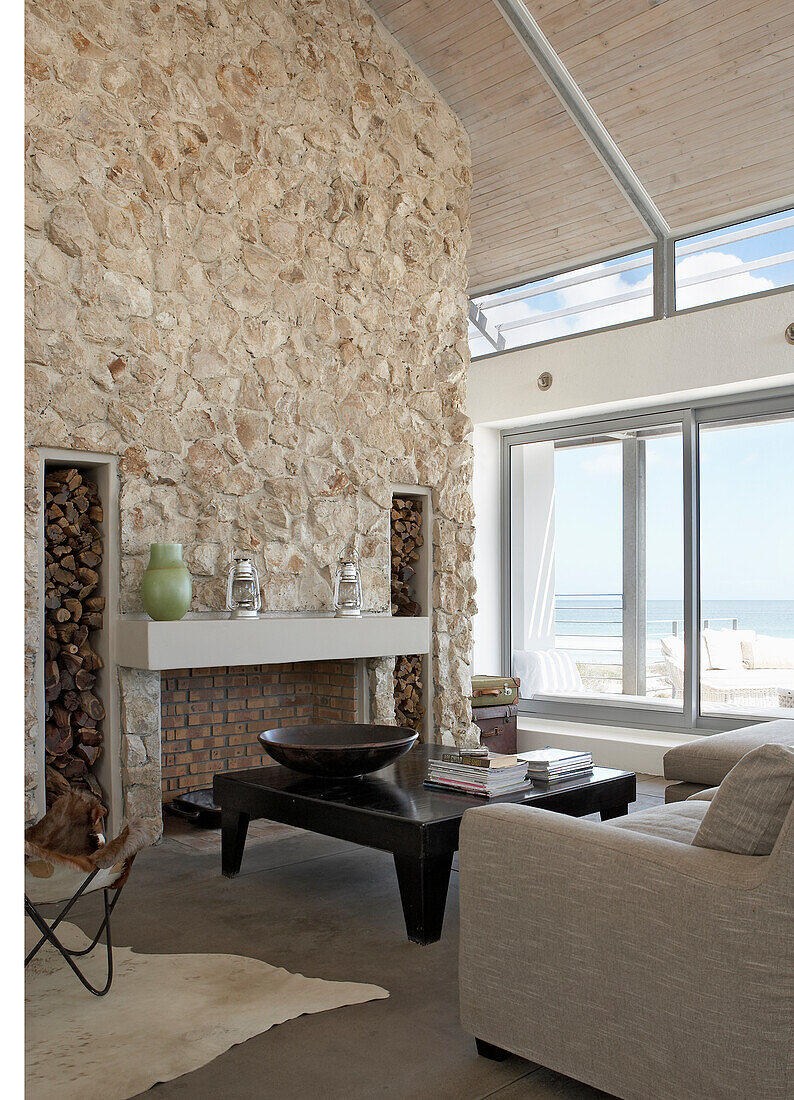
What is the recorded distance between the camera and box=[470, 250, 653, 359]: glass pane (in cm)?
587

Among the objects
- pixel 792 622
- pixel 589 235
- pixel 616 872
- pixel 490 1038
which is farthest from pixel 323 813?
pixel 589 235

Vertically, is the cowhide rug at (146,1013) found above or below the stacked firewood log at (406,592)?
below

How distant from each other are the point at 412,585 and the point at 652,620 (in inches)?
63.8

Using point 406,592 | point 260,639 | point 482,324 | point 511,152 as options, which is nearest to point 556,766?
point 260,639

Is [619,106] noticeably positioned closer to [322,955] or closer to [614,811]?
[614,811]

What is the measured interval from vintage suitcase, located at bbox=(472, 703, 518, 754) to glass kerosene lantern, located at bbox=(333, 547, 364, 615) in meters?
1.42

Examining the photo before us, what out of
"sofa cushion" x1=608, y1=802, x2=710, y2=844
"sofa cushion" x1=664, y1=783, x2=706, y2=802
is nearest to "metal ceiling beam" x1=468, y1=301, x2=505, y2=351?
"sofa cushion" x1=664, y1=783, x2=706, y2=802

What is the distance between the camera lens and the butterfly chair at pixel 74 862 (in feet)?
7.75

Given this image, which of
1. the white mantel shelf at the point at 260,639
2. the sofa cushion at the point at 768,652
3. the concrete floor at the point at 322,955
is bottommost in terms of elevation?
the concrete floor at the point at 322,955

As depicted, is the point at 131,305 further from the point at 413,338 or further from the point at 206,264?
the point at 413,338

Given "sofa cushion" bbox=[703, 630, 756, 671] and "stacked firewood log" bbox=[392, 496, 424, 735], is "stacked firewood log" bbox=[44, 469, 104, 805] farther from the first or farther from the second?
A: "sofa cushion" bbox=[703, 630, 756, 671]

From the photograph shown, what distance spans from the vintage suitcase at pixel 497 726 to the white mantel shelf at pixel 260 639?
3.35 feet

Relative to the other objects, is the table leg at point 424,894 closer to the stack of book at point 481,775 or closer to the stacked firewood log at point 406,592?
the stack of book at point 481,775

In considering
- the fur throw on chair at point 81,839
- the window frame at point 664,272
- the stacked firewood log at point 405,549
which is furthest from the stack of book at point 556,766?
the window frame at point 664,272
